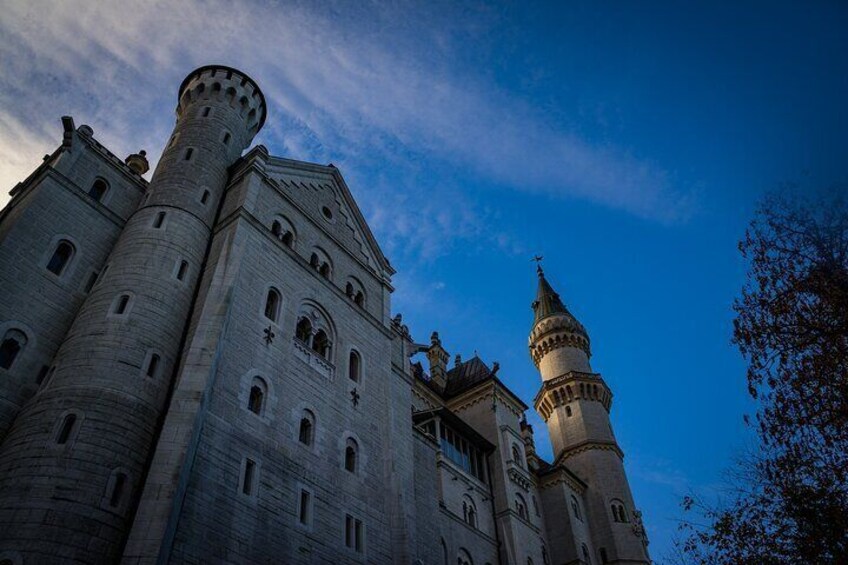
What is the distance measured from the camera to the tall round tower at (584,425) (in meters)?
44.9

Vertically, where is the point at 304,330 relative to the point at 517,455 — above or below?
below

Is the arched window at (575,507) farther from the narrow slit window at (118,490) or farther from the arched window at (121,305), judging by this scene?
the narrow slit window at (118,490)

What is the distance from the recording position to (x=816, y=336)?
1630 centimetres

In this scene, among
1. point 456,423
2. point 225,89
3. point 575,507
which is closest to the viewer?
point 225,89

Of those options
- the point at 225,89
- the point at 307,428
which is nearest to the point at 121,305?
the point at 307,428

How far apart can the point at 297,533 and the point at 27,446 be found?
8.03 meters

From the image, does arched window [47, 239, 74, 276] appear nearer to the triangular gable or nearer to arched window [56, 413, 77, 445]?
arched window [56, 413, 77, 445]

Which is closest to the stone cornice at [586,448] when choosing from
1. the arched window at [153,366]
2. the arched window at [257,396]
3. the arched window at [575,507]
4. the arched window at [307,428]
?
the arched window at [575,507]

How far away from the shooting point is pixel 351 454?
25.8 metres

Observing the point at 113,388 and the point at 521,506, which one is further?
the point at 521,506

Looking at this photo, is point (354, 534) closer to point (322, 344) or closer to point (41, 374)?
point (322, 344)

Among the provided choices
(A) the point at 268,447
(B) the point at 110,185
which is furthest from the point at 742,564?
(B) the point at 110,185

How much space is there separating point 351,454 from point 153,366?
8093 millimetres

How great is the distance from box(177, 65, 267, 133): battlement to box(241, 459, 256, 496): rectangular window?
19.4m
